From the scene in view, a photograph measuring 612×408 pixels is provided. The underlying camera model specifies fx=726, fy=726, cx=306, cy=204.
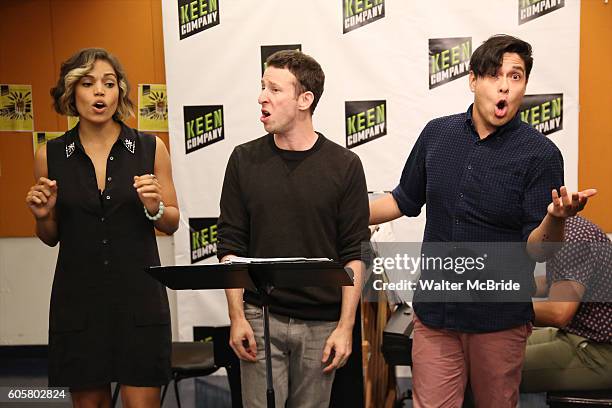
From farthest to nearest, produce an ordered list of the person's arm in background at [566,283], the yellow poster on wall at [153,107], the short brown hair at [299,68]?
the yellow poster on wall at [153,107]
the person's arm in background at [566,283]
the short brown hair at [299,68]

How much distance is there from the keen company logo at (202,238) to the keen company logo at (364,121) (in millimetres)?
995

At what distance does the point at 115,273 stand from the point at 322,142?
822 mm

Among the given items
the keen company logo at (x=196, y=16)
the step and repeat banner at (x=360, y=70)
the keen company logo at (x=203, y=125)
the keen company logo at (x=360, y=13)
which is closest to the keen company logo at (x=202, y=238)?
the step and repeat banner at (x=360, y=70)

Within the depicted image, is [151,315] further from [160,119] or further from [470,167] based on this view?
[160,119]

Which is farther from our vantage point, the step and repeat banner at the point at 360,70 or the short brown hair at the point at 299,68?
the step and repeat banner at the point at 360,70

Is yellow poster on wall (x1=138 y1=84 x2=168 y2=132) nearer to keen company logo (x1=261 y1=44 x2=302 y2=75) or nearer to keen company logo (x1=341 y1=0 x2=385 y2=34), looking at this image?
keen company logo (x1=261 y1=44 x2=302 y2=75)

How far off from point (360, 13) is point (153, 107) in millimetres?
1446

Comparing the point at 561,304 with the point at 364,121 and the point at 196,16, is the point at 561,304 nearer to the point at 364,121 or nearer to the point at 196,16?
the point at 364,121

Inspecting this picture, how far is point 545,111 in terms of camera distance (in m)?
4.27

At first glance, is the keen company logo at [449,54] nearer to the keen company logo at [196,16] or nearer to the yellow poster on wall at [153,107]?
the keen company logo at [196,16]

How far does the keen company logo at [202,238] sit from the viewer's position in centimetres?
451

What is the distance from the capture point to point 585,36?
4359mm

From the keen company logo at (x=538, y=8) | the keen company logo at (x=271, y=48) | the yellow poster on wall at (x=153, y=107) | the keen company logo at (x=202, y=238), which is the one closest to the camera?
the keen company logo at (x=538, y=8)

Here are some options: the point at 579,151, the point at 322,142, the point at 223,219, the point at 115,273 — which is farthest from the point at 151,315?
the point at 579,151
